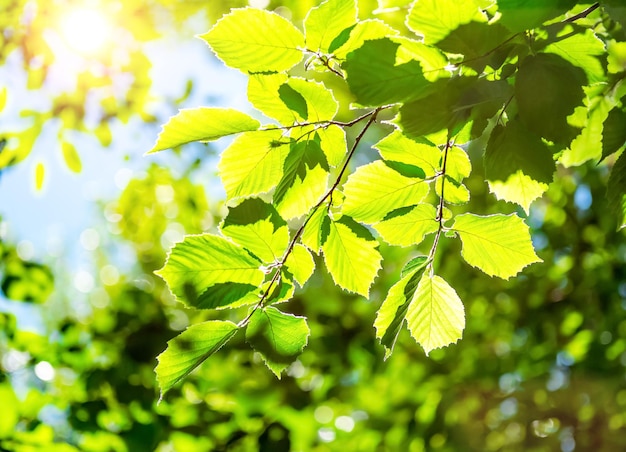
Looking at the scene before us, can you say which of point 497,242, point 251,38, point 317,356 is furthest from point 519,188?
point 317,356

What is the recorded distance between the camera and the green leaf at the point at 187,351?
2.35ft

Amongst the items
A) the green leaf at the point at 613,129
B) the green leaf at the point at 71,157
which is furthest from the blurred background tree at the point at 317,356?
the green leaf at the point at 613,129

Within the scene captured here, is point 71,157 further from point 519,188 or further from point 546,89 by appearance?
point 546,89

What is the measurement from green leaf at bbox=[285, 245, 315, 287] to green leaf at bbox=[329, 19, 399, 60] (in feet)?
0.90

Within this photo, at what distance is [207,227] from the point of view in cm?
398

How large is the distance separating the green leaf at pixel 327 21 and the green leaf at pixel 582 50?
239 mm

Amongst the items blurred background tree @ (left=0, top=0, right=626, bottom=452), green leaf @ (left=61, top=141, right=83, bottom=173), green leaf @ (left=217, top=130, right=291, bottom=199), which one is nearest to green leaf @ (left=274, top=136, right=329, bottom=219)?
green leaf @ (left=217, top=130, right=291, bottom=199)

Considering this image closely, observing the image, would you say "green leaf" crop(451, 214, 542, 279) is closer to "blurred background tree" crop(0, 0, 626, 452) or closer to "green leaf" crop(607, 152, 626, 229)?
"green leaf" crop(607, 152, 626, 229)

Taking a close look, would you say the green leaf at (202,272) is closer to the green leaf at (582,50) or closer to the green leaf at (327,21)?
the green leaf at (327,21)

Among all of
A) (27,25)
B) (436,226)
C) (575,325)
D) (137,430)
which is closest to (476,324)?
(575,325)

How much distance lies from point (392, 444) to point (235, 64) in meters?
2.28

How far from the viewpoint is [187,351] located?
28.7 inches

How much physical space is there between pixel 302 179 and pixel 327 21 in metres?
0.21

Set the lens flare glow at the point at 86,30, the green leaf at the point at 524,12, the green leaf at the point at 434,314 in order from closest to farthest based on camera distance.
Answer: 1. the green leaf at the point at 524,12
2. the green leaf at the point at 434,314
3. the lens flare glow at the point at 86,30
